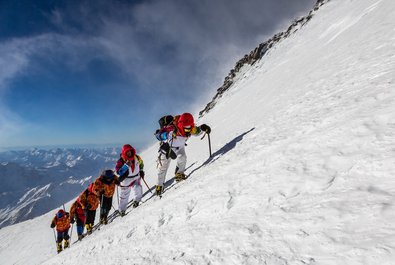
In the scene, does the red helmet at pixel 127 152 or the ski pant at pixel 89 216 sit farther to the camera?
the ski pant at pixel 89 216

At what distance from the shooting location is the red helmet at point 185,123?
10453 mm

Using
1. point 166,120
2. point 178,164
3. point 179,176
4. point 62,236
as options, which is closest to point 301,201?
point 179,176

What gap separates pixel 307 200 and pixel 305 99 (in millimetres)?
6238

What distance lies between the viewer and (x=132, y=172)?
11.9 meters

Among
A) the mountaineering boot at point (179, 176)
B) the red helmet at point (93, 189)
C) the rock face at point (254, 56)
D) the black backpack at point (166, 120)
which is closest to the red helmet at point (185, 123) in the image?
the black backpack at point (166, 120)

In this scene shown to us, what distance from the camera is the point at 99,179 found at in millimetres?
11695

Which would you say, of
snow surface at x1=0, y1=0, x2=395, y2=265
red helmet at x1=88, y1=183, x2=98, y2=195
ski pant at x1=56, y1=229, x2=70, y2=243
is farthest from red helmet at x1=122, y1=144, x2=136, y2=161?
ski pant at x1=56, y1=229, x2=70, y2=243

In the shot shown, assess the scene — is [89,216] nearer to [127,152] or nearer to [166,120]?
[127,152]

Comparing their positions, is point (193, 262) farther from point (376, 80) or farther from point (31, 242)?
point (31, 242)

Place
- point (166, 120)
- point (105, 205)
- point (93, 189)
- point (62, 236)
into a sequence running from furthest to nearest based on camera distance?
point (62, 236) < point (105, 205) < point (93, 189) < point (166, 120)

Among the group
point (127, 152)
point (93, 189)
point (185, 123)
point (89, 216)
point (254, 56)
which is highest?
point (254, 56)

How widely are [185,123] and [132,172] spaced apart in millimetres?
3418

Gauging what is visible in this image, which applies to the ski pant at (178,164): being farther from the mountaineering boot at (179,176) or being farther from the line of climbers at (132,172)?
the mountaineering boot at (179,176)

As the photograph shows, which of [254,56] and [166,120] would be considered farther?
[254,56]
